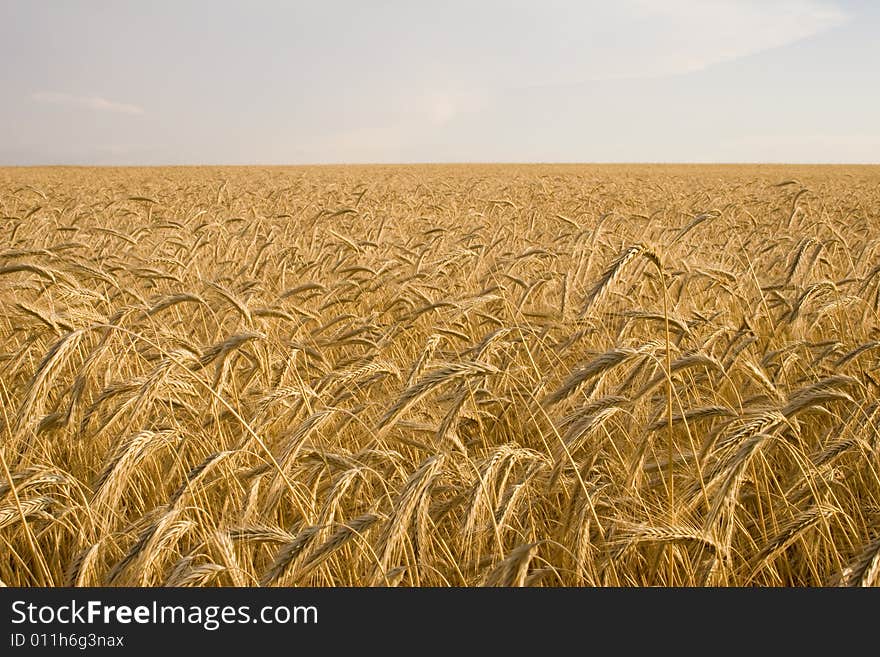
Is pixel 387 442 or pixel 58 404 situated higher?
pixel 58 404

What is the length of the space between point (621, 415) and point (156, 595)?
1871mm

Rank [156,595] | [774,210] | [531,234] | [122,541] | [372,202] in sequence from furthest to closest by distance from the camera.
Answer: [372,202]
[774,210]
[531,234]
[122,541]
[156,595]

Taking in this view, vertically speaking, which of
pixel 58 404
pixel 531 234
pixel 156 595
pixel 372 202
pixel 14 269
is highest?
pixel 372 202

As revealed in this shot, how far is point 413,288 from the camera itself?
13.2 ft

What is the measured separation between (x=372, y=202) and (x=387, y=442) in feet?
40.1

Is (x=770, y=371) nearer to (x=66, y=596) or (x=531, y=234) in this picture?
(x=66, y=596)

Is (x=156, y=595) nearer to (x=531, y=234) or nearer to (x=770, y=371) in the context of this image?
(x=770, y=371)

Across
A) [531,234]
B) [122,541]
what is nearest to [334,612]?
[122,541]

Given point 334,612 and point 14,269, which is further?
point 14,269

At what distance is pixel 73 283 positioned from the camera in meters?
3.64

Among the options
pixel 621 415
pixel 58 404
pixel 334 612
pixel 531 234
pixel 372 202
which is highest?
pixel 372 202

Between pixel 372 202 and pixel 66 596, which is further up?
pixel 372 202

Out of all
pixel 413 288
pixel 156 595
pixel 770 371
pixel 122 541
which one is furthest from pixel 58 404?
pixel 770 371

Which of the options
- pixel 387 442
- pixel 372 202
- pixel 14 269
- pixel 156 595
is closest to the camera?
pixel 156 595
